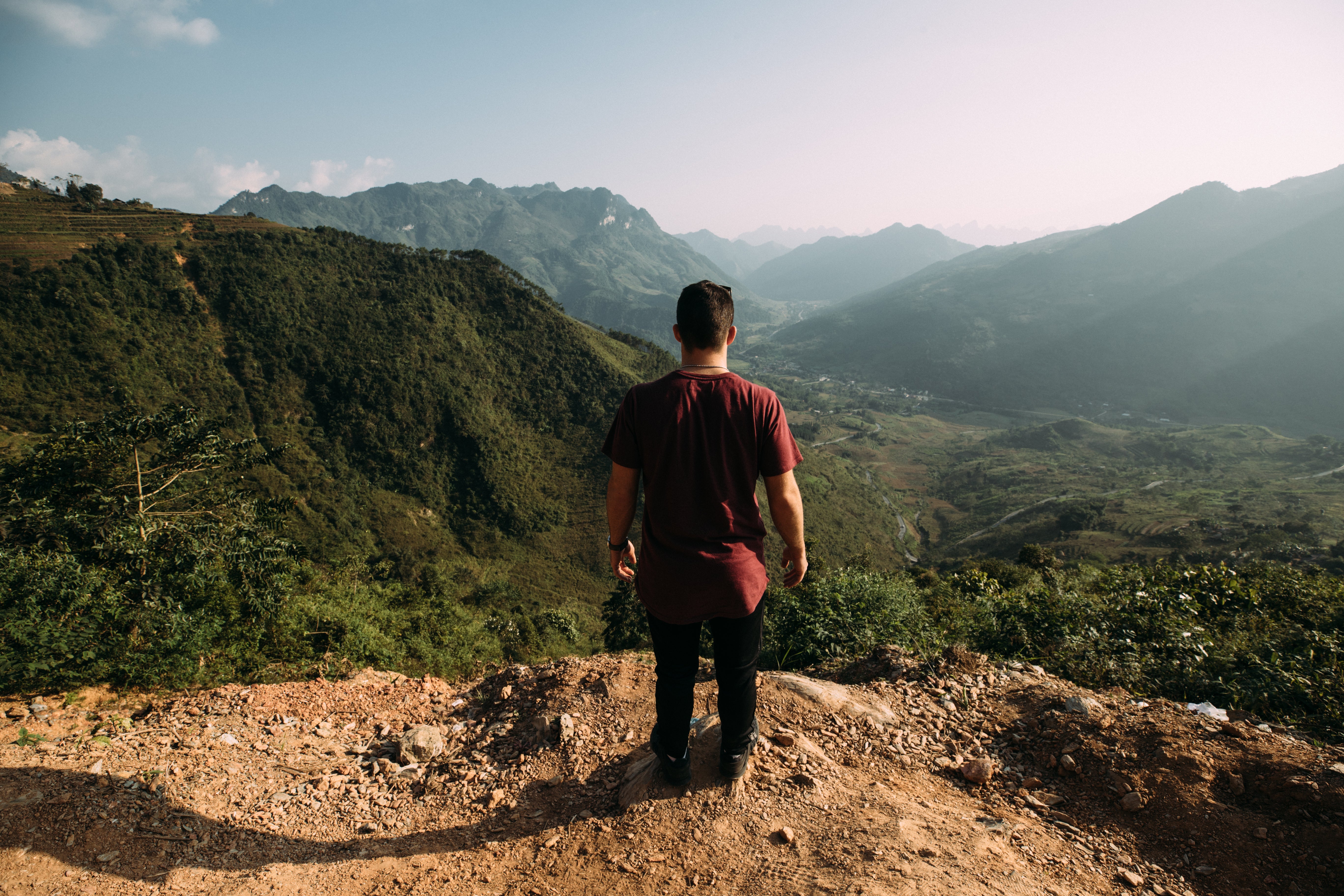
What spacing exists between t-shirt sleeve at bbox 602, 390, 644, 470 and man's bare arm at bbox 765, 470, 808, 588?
25.1 inches

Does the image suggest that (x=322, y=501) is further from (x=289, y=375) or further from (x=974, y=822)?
(x=974, y=822)

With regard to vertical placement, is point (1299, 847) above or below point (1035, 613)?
above

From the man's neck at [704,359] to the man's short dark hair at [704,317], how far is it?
2cm

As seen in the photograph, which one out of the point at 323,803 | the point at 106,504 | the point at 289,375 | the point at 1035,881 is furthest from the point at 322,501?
the point at 1035,881

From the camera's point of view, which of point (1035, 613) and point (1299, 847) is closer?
point (1299, 847)

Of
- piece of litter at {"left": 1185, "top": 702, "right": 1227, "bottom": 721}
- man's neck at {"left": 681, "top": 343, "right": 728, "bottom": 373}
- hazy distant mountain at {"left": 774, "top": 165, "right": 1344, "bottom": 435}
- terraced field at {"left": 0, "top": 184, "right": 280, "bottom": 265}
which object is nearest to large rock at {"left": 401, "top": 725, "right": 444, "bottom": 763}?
man's neck at {"left": 681, "top": 343, "right": 728, "bottom": 373}

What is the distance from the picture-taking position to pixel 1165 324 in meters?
138

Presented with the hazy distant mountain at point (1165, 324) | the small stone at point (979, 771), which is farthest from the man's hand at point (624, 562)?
the hazy distant mountain at point (1165, 324)

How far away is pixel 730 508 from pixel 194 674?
494 cm

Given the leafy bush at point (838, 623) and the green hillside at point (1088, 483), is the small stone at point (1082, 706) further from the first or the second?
the green hillside at point (1088, 483)

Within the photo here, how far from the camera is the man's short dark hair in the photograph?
258 cm

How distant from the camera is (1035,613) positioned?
5.71m

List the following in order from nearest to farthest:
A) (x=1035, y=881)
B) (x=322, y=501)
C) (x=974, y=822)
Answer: (x=1035, y=881) → (x=974, y=822) → (x=322, y=501)

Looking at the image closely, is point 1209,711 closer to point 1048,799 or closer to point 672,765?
point 1048,799
